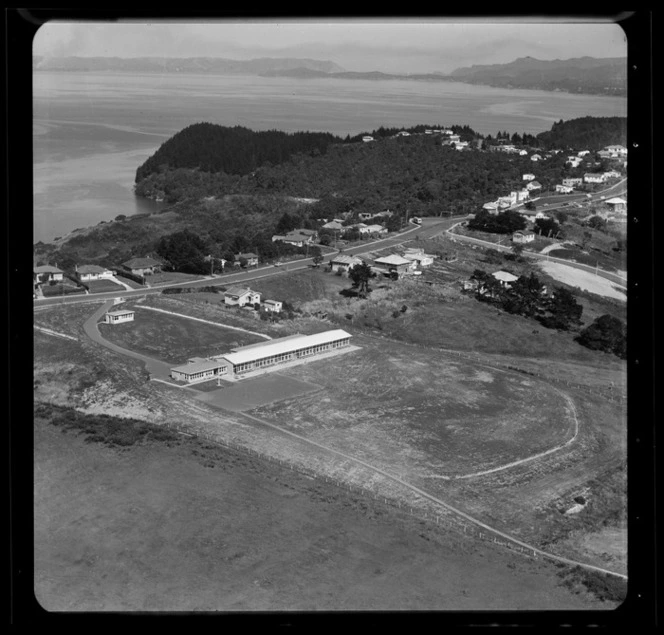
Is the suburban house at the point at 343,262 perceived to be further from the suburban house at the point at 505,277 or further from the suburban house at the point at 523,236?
the suburban house at the point at 523,236

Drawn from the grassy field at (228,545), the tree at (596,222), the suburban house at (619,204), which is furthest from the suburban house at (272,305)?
the suburban house at (619,204)

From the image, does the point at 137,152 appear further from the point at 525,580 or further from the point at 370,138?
the point at 525,580

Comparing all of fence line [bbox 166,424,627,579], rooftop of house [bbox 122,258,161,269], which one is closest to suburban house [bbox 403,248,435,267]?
rooftop of house [bbox 122,258,161,269]

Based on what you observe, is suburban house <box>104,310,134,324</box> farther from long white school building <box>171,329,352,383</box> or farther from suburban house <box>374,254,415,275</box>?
suburban house <box>374,254,415,275</box>

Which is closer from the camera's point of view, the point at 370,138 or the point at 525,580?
the point at 525,580

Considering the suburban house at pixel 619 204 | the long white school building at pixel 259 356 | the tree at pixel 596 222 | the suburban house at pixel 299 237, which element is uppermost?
the suburban house at pixel 619 204

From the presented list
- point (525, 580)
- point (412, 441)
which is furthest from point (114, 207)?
point (525, 580)
